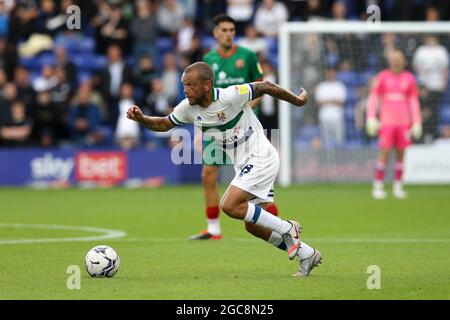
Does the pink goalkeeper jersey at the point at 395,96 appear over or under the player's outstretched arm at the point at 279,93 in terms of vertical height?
under

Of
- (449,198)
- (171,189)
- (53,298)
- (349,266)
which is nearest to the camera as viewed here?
(53,298)

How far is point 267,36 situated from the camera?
84.9 feet

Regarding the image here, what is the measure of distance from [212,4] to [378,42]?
5.02m

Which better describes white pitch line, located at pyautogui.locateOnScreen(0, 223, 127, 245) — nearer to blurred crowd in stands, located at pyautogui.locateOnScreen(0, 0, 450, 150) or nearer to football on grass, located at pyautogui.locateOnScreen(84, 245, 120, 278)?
football on grass, located at pyautogui.locateOnScreen(84, 245, 120, 278)

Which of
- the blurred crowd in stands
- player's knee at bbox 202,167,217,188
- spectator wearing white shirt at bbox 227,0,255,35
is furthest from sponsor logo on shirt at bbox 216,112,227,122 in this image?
spectator wearing white shirt at bbox 227,0,255,35

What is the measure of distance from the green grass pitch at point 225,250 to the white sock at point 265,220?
417mm

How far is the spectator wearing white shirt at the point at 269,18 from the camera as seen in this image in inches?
1008

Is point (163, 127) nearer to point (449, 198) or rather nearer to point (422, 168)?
point (449, 198)

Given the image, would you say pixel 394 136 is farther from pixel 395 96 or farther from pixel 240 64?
pixel 240 64

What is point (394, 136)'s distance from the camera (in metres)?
19.8

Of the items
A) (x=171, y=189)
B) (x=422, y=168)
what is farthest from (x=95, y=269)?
(x=422, y=168)

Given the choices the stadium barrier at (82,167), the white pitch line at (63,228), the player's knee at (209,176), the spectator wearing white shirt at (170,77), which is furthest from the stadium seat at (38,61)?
the player's knee at (209,176)

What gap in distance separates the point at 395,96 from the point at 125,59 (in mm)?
8135

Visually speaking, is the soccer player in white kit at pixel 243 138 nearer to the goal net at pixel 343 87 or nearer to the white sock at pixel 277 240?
the white sock at pixel 277 240
